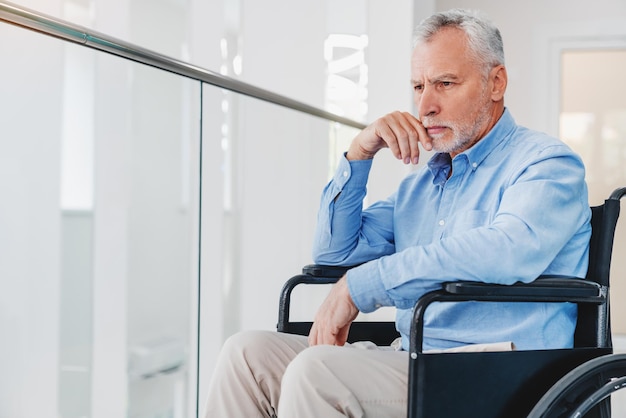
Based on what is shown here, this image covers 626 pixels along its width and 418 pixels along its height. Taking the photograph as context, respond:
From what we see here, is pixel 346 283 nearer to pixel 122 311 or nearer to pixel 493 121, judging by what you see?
pixel 493 121

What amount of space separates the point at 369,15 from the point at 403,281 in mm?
2706

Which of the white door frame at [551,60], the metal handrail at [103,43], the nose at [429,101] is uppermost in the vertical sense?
the white door frame at [551,60]

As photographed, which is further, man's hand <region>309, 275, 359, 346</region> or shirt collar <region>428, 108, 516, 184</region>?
shirt collar <region>428, 108, 516, 184</region>

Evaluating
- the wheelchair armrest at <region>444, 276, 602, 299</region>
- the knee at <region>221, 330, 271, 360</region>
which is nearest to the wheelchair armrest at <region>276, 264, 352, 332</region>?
the knee at <region>221, 330, 271, 360</region>

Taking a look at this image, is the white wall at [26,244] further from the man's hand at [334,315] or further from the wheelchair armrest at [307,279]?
the man's hand at [334,315]

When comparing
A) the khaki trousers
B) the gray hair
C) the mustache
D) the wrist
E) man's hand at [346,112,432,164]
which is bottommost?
the khaki trousers

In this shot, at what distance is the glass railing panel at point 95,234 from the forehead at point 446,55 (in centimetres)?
68

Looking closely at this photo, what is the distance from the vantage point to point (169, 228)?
100 inches

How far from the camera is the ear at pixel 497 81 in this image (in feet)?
5.50

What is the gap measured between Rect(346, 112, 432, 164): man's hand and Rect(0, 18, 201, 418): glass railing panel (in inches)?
21.7

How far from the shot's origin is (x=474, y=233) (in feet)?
4.40

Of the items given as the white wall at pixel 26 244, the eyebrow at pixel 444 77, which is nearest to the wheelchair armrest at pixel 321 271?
the eyebrow at pixel 444 77

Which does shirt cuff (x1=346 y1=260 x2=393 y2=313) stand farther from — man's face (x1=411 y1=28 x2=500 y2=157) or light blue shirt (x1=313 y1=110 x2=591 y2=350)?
man's face (x1=411 y1=28 x2=500 y2=157)

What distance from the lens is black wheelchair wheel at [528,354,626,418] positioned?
123 cm
